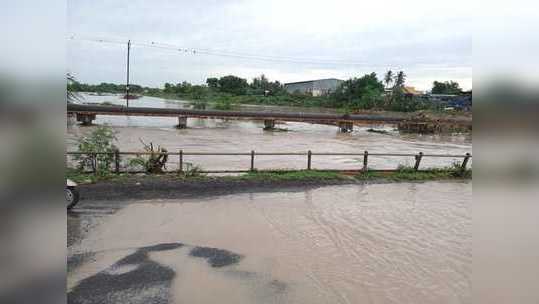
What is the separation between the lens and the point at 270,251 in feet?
19.1

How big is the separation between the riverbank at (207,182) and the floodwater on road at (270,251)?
59cm

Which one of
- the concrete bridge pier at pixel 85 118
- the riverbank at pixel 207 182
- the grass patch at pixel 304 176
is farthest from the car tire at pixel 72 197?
the concrete bridge pier at pixel 85 118

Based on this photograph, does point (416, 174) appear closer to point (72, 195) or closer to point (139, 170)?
point (139, 170)

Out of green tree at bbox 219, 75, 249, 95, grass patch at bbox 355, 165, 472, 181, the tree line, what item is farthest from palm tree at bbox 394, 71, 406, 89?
grass patch at bbox 355, 165, 472, 181

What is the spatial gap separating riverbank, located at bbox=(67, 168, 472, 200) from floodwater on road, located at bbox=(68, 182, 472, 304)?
1.94ft

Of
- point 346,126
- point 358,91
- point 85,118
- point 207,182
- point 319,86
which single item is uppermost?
point 319,86

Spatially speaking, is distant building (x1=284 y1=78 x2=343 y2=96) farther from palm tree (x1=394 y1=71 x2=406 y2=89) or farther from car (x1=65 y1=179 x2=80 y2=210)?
car (x1=65 y1=179 x2=80 y2=210)

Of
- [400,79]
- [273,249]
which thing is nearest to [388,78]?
[400,79]

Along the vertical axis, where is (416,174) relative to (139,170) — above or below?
below

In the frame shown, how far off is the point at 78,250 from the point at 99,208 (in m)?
2.09

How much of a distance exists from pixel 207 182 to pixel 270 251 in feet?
13.9

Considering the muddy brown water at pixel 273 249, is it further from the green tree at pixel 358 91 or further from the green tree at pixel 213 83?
the green tree at pixel 213 83

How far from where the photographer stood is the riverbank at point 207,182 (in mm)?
8562
